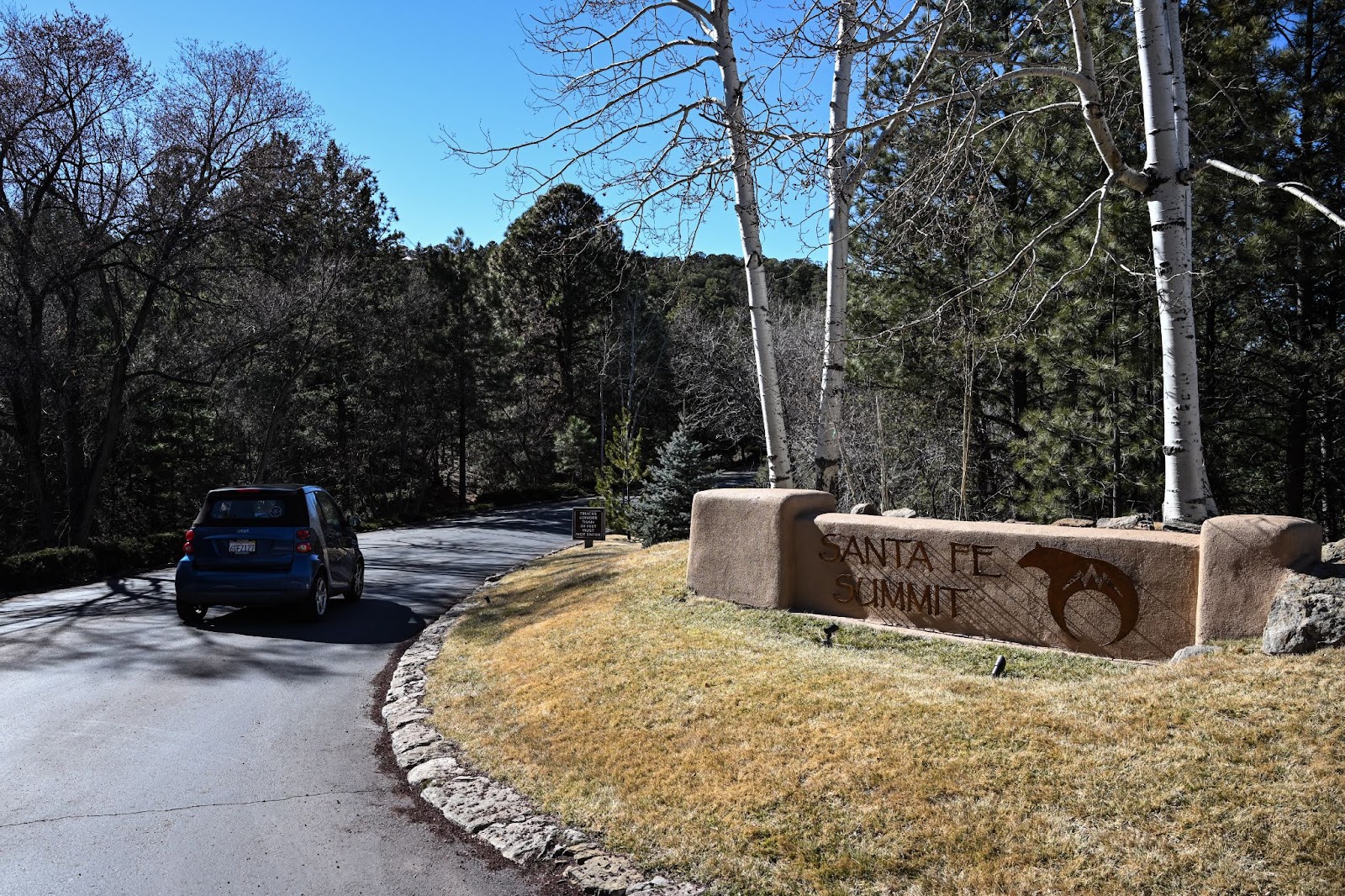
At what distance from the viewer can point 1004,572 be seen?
6.72 meters

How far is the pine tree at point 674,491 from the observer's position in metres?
19.1

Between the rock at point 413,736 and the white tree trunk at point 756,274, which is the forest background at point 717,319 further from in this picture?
the rock at point 413,736

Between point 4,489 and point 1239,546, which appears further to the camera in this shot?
point 4,489

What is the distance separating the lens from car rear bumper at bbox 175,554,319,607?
1016cm

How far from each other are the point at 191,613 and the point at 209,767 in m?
5.54

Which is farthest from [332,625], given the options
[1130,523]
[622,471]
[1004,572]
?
[622,471]

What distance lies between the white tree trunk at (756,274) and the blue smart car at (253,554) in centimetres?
572

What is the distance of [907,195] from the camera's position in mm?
7672

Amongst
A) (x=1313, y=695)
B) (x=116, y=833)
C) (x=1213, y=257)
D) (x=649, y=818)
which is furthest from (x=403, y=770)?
(x=1213, y=257)

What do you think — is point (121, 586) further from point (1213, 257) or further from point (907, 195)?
point (1213, 257)

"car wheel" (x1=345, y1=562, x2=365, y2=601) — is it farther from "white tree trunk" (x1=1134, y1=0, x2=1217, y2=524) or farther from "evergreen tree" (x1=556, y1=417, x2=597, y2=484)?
"evergreen tree" (x1=556, y1=417, x2=597, y2=484)

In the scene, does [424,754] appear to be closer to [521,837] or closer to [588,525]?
[521,837]

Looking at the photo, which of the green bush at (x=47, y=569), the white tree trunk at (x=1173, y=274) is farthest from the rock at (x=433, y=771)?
the green bush at (x=47, y=569)

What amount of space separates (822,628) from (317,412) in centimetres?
3255
